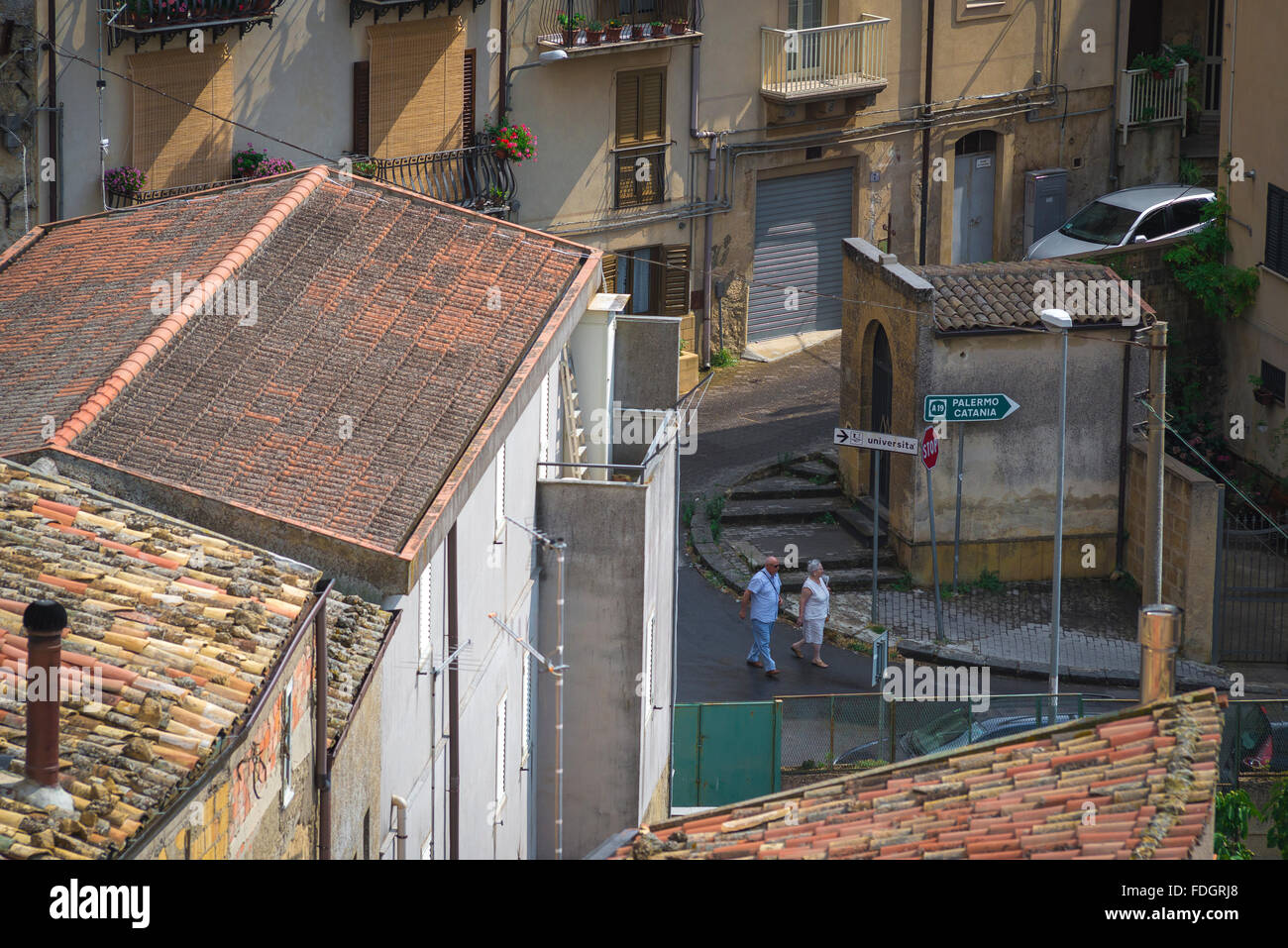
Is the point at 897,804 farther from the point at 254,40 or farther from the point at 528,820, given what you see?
the point at 254,40

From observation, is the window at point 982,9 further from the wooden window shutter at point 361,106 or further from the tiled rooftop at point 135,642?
the tiled rooftop at point 135,642

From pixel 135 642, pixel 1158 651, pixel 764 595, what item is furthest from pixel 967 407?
pixel 135 642

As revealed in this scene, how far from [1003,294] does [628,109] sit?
8.69m

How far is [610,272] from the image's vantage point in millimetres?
35594

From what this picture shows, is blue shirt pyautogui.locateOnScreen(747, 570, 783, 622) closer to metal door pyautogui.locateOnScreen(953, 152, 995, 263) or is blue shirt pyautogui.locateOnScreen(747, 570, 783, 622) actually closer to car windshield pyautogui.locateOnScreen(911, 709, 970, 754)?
car windshield pyautogui.locateOnScreen(911, 709, 970, 754)

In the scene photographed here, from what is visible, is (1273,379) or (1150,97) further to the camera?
(1150,97)

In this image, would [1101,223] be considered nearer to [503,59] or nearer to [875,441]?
[503,59]

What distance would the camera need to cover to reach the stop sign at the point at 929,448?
2759 cm

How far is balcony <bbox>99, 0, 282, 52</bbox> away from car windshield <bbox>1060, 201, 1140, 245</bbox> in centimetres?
1395

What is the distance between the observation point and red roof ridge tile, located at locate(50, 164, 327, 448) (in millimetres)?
16172

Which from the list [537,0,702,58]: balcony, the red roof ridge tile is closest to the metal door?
[537,0,702,58]: balcony

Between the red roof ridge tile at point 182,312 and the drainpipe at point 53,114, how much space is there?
7307 millimetres
